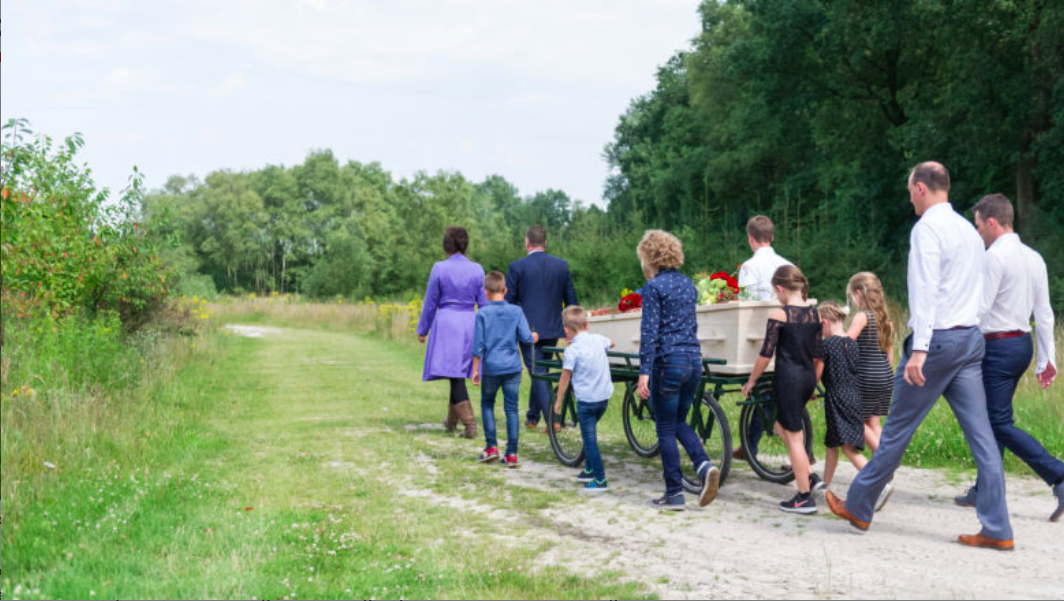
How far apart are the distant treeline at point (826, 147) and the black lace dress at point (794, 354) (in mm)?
10622

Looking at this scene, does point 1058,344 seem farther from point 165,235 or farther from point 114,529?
point 165,235

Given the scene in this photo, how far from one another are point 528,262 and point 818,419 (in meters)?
3.57

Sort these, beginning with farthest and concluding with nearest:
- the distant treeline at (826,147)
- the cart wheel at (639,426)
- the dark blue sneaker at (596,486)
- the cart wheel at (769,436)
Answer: the distant treeline at (826,147) < the cart wheel at (639,426) < the cart wheel at (769,436) < the dark blue sneaker at (596,486)

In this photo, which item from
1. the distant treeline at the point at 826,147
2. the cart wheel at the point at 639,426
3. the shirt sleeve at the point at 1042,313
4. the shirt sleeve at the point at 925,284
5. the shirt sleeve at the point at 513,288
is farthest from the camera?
the distant treeline at the point at 826,147

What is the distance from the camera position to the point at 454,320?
10.1 meters

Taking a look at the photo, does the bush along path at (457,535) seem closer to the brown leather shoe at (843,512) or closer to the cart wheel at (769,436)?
the brown leather shoe at (843,512)

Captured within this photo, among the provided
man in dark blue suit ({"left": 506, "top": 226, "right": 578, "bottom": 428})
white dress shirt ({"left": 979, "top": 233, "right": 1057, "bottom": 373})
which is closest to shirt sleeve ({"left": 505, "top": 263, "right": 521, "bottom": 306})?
man in dark blue suit ({"left": 506, "top": 226, "right": 578, "bottom": 428})

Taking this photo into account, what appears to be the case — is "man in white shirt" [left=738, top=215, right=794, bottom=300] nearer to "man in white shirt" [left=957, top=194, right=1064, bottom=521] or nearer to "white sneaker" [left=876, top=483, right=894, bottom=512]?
"man in white shirt" [left=957, top=194, right=1064, bottom=521]

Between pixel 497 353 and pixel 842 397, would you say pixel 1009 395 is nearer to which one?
pixel 842 397

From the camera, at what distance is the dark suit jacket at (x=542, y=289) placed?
33.2ft

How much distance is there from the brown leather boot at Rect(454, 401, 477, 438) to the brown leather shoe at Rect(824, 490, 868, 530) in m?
4.71

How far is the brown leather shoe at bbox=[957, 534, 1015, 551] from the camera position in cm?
537

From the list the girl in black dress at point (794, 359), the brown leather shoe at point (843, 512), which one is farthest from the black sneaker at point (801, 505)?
the brown leather shoe at point (843, 512)

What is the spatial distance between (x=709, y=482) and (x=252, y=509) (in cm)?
314
